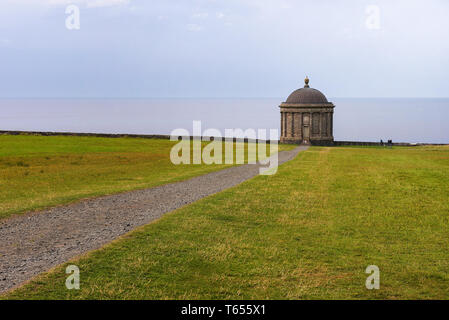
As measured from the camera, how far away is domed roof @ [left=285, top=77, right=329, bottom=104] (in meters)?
82.5

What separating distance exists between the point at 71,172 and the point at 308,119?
5331 cm

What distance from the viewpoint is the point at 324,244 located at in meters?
15.9

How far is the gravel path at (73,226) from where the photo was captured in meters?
13.3

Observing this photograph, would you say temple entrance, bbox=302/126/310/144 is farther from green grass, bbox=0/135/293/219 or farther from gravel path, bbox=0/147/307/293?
gravel path, bbox=0/147/307/293

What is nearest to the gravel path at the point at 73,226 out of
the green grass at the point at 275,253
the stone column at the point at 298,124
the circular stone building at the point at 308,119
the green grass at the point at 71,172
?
the green grass at the point at 275,253

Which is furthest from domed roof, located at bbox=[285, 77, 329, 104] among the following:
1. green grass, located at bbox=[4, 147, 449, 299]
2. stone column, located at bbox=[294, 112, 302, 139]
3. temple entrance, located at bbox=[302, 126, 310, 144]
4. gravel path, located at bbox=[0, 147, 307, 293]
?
green grass, located at bbox=[4, 147, 449, 299]

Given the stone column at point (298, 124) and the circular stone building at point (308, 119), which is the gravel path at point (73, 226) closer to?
the stone column at point (298, 124)

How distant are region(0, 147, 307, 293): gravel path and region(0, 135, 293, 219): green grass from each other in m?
1.74

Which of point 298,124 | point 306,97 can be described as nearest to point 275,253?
point 298,124

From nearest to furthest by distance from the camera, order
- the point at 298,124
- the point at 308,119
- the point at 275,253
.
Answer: the point at 275,253 < the point at 308,119 < the point at 298,124

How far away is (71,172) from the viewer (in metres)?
36.2

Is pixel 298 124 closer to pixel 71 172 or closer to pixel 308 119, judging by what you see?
pixel 308 119
